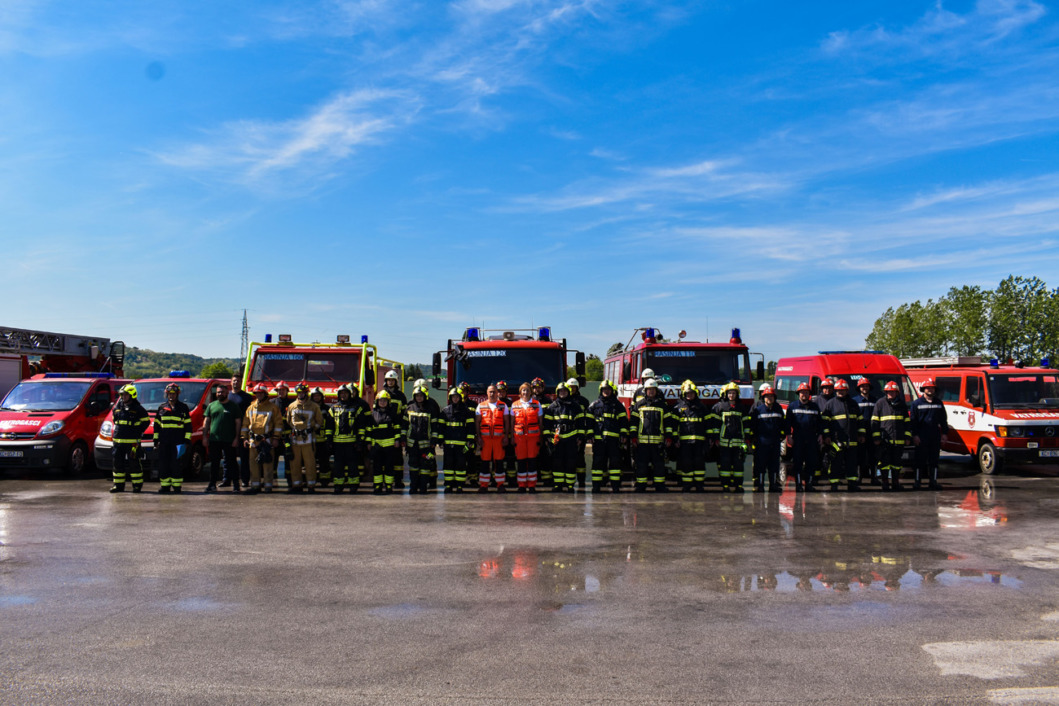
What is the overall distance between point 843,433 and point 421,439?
20.9ft

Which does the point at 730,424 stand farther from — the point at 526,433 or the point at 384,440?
the point at 384,440

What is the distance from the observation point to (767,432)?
40.5 ft

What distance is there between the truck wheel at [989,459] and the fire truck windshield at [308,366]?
37.0 feet

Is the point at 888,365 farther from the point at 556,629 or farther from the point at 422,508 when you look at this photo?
the point at 556,629

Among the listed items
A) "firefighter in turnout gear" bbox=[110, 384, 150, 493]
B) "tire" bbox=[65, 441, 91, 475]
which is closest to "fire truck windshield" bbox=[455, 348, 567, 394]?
"firefighter in turnout gear" bbox=[110, 384, 150, 493]

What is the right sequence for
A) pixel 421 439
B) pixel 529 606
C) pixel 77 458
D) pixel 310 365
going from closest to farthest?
1. pixel 529 606
2. pixel 421 439
3. pixel 310 365
4. pixel 77 458

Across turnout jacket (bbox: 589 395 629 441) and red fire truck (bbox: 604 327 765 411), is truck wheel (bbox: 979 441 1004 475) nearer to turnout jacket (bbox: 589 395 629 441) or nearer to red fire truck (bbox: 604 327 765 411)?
red fire truck (bbox: 604 327 765 411)

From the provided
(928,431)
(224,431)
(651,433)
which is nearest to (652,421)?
(651,433)

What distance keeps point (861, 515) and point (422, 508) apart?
217 inches

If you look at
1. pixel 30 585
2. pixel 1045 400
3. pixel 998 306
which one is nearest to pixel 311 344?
pixel 30 585

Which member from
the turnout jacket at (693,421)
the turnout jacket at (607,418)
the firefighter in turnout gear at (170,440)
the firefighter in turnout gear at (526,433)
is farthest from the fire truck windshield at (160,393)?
the turnout jacket at (693,421)

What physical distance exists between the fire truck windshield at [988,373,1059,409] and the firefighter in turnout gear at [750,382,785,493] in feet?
17.4

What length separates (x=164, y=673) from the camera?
457cm

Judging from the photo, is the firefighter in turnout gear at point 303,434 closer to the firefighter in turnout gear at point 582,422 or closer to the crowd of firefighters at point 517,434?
the crowd of firefighters at point 517,434
